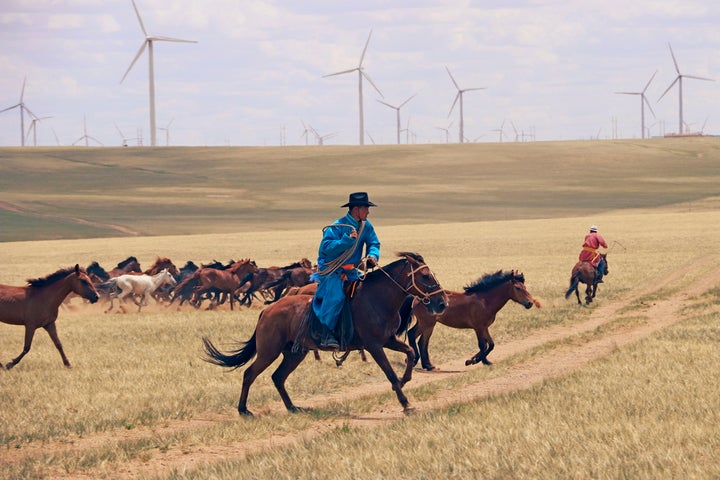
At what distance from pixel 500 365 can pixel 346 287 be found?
4.56 metres

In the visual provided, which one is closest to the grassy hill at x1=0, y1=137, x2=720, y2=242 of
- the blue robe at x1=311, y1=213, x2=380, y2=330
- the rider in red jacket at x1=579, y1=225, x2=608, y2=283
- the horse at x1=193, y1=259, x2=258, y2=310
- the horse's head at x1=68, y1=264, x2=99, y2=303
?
the horse at x1=193, y1=259, x2=258, y2=310

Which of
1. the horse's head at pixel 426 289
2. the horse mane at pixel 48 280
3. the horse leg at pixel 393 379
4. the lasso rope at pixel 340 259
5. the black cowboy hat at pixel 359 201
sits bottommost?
the horse leg at pixel 393 379

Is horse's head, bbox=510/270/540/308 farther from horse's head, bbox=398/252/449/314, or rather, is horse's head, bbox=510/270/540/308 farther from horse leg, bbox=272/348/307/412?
horse leg, bbox=272/348/307/412

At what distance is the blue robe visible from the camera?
1172cm

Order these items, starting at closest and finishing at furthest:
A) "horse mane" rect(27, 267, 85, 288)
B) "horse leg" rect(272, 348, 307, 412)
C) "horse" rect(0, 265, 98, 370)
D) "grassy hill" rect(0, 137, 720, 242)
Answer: "horse leg" rect(272, 348, 307, 412)
"horse" rect(0, 265, 98, 370)
"horse mane" rect(27, 267, 85, 288)
"grassy hill" rect(0, 137, 720, 242)

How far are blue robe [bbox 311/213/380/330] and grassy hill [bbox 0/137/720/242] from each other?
64058 millimetres

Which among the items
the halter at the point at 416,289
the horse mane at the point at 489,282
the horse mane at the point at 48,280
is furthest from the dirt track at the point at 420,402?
the horse mane at the point at 48,280

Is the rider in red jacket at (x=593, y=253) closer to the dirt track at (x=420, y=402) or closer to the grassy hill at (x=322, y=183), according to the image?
the dirt track at (x=420, y=402)

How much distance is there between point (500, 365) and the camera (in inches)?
611

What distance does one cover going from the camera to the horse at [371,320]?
1170cm

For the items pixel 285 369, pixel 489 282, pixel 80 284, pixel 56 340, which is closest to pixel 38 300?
pixel 80 284

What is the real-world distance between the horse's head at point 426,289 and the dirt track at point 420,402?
1248 millimetres

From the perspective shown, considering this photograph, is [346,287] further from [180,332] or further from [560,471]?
[180,332]

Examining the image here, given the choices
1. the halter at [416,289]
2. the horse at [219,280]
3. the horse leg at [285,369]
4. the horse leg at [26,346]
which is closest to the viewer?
the halter at [416,289]
